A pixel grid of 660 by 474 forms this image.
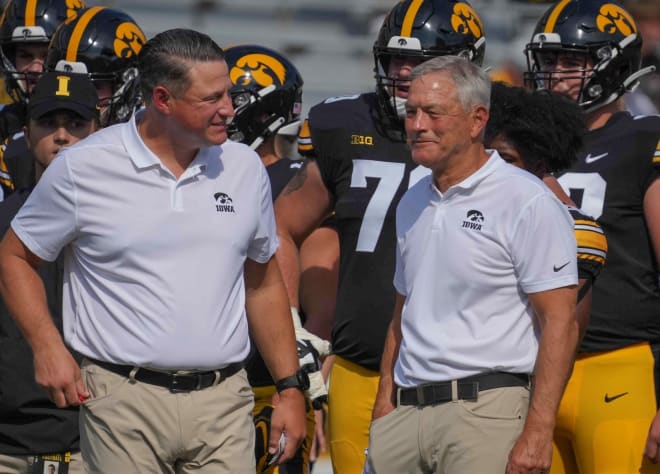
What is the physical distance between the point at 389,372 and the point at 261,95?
225cm

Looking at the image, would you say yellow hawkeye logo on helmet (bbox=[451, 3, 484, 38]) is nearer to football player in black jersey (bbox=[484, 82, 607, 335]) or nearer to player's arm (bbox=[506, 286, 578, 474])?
football player in black jersey (bbox=[484, 82, 607, 335])

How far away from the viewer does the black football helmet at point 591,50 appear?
565 centimetres

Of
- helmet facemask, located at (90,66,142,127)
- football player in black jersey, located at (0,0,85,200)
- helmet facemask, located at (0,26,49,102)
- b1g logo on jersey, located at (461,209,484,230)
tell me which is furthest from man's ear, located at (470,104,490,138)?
helmet facemask, located at (0,26,49,102)

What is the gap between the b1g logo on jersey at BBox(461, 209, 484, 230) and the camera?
4.01m

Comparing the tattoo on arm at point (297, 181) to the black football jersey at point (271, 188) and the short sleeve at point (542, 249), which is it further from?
the short sleeve at point (542, 249)

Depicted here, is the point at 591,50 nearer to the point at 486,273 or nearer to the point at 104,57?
the point at 486,273

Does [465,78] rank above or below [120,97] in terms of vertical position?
above

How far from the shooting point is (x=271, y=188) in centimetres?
563

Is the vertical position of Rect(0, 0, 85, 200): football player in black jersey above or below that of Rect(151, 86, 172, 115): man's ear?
below

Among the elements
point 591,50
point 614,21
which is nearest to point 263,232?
point 591,50

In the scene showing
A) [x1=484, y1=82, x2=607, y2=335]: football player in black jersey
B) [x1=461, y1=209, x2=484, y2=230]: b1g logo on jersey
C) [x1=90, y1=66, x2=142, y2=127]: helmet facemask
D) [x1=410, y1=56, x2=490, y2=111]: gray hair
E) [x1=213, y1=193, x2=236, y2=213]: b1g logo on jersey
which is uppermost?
[x1=410, y1=56, x2=490, y2=111]: gray hair

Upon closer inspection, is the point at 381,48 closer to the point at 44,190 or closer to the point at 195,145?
the point at 195,145

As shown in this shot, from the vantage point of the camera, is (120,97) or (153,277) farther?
(120,97)

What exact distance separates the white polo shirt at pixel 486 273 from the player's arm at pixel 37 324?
1.00 metres
